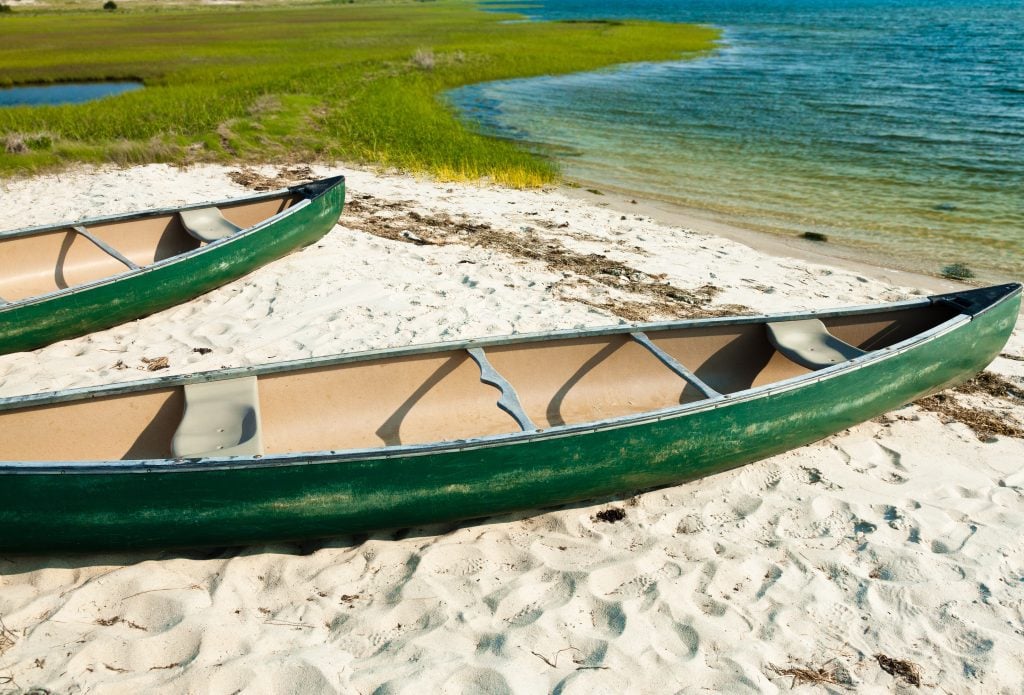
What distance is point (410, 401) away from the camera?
5.77 meters

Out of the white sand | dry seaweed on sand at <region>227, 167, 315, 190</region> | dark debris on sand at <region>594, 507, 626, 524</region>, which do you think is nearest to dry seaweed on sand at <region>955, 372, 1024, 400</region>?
the white sand

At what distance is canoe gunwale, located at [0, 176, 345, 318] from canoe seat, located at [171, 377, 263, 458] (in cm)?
278

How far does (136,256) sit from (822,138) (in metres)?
15.5

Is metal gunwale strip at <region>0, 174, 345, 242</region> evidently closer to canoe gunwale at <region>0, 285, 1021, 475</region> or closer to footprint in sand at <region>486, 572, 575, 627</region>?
canoe gunwale at <region>0, 285, 1021, 475</region>

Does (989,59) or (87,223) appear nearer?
(87,223)

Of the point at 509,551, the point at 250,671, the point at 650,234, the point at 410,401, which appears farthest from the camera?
the point at 650,234

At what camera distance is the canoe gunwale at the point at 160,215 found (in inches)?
273

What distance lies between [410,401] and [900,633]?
134 inches

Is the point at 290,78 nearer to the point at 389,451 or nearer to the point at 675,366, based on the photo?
the point at 675,366

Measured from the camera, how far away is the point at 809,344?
245 inches

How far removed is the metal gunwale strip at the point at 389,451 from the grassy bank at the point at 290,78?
9326 mm

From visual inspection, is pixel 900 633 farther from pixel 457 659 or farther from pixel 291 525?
pixel 291 525

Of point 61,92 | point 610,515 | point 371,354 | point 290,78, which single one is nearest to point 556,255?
point 371,354

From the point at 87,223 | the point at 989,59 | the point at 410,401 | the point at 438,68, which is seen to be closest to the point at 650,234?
the point at 410,401
